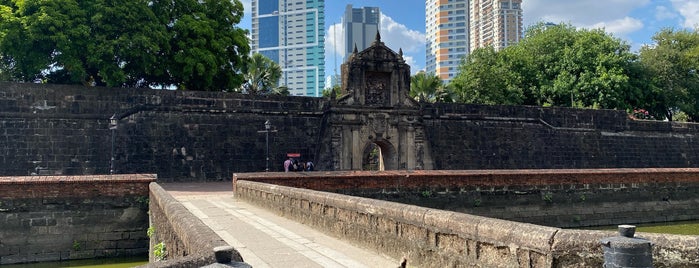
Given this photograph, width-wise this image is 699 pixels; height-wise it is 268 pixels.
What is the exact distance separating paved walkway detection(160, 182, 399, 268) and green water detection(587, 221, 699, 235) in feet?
36.0

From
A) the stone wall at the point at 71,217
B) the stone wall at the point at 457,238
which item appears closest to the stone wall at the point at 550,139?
the stone wall at the point at 71,217


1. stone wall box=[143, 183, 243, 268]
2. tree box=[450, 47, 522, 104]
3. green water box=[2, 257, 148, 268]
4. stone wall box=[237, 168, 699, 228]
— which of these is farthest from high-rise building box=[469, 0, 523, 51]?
stone wall box=[143, 183, 243, 268]

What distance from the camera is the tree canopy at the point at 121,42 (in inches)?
686

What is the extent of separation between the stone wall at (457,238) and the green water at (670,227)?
11.2 meters

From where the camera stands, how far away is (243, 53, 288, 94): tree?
116 ft

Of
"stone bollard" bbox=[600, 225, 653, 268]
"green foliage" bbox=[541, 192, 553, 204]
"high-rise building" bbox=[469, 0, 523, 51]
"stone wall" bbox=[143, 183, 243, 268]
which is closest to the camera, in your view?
"stone bollard" bbox=[600, 225, 653, 268]

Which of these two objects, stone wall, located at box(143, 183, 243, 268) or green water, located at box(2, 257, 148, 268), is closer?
stone wall, located at box(143, 183, 243, 268)

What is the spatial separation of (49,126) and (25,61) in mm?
2837

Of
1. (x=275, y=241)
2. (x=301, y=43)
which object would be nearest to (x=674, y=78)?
(x=275, y=241)

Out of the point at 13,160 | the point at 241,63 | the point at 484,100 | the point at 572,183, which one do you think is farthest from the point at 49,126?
the point at 484,100

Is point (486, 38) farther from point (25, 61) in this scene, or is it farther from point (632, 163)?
point (25, 61)

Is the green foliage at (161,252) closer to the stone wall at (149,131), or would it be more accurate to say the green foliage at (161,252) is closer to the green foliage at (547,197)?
the stone wall at (149,131)

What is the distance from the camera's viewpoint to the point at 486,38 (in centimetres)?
14138

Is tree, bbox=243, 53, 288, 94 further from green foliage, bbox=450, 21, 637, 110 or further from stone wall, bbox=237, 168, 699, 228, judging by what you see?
stone wall, bbox=237, 168, 699, 228
